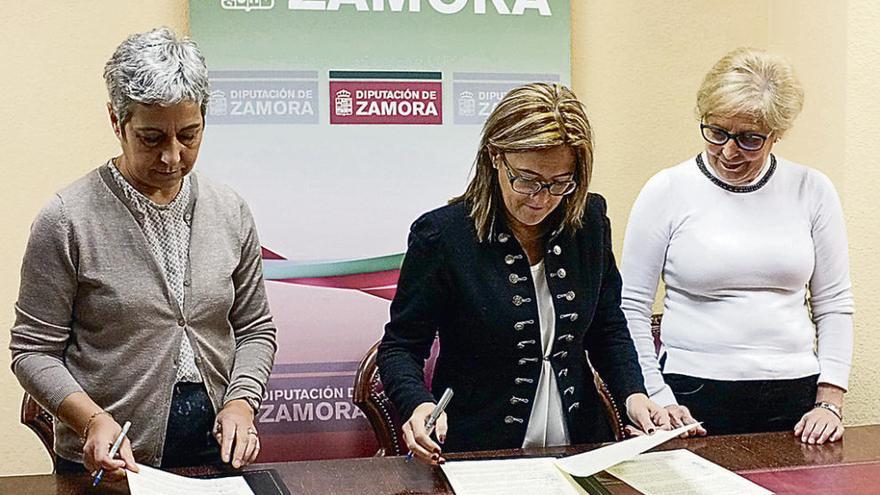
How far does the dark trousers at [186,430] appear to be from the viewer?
1.77 metres

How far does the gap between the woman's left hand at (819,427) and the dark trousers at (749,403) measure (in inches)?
3.6

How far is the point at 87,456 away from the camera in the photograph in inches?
61.4

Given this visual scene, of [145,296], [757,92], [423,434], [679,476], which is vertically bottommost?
[679,476]

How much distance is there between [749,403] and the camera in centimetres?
221

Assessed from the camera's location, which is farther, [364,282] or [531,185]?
[364,282]

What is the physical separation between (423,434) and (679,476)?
48cm

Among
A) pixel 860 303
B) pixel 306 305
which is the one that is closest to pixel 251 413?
pixel 306 305

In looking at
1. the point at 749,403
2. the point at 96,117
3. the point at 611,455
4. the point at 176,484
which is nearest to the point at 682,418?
the point at 749,403

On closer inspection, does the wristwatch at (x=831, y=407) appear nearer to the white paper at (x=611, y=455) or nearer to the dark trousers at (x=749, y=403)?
the dark trousers at (x=749, y=403)

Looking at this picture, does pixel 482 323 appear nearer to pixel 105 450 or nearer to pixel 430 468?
pixel 430 468

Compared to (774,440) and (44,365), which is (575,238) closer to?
(774,440)

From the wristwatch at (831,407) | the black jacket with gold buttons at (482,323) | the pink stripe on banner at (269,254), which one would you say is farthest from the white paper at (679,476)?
the pink stripe on banner at (269,254)

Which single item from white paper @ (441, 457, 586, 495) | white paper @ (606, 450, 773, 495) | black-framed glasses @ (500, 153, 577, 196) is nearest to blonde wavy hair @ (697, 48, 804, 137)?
black-framed glasses @ (500, 153, 577, 196)

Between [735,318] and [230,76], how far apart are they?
1.50 metres
